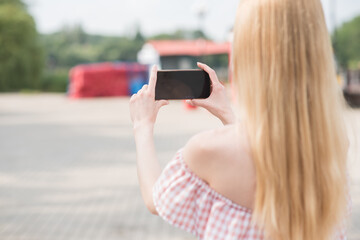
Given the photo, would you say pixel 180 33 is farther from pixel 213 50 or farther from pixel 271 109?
pixel 271 109

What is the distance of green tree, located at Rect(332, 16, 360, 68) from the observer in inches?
3814

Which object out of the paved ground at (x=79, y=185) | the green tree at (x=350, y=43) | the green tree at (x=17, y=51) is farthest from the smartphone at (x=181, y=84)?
the green tree at (x=350, y=43)

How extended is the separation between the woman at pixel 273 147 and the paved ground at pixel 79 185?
0.28m

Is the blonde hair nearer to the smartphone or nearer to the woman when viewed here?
the woman

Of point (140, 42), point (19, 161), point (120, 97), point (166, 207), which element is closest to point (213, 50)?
point (120, 97)

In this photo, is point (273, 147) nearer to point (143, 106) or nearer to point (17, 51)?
point (143, 106)

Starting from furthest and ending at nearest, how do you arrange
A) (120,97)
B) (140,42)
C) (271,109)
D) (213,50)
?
(140,42), (213,50), (120,97), (271,109)

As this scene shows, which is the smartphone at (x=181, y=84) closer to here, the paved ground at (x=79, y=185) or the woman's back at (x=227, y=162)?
the woman's back at (x=227, y=162)

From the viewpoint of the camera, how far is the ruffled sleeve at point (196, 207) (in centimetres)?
134

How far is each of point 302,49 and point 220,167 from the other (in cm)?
36

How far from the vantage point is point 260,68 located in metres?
1.28

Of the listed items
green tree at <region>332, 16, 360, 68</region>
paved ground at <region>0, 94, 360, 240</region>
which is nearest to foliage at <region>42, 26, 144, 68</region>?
green tree at <region>332, 16, 360, 68</region>

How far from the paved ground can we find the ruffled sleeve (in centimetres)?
46

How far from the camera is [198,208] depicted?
1.37 meters
